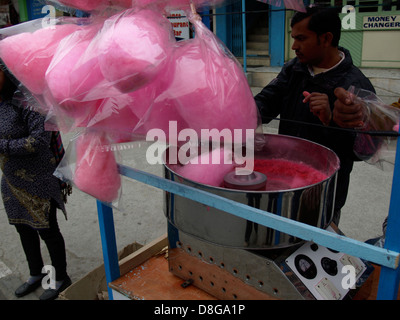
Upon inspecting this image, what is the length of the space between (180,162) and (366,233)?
1965 millimetres

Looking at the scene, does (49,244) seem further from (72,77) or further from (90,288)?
(72,77)

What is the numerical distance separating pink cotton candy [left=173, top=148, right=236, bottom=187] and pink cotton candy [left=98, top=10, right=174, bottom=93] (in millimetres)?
332

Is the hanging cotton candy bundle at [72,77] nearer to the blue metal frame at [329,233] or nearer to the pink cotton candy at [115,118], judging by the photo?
the pink cotton candy at [115,118]

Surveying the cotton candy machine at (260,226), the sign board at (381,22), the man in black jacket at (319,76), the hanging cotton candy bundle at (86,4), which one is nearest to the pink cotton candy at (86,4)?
the hanging cotton candy bundle at (86,4)

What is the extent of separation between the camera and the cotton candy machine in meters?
0.88

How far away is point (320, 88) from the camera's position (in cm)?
141

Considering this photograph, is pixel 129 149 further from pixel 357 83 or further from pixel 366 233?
pixel 366 233

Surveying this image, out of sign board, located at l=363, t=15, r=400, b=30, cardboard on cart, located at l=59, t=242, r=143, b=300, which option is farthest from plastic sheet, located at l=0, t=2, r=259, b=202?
sign board, located at l=363, t=15, r=400, b=30

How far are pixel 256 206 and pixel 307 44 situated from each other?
82 centimetres

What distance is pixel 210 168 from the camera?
99cm

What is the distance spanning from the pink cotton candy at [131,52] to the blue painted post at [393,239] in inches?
21.0

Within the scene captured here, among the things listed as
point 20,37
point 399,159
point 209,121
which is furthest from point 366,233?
point 20,37

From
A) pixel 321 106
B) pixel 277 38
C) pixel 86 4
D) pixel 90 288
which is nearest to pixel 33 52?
pixel 86 4

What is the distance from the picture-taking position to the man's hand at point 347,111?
35.7 inches
